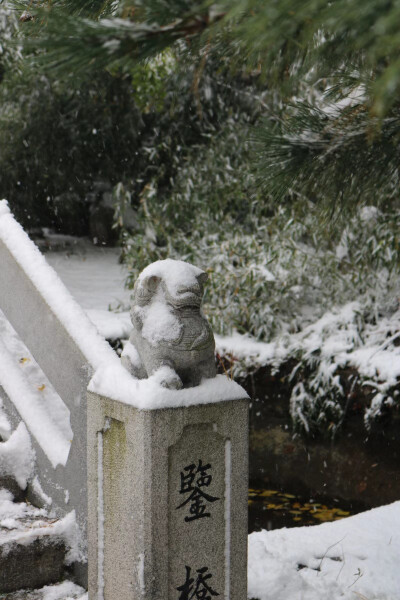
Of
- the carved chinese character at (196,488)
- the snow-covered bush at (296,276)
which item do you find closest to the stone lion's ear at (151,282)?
the carved chinese character at (196,488)

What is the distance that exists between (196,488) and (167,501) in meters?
0.13

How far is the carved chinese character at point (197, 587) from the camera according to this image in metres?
2.60

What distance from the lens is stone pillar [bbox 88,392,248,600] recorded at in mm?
2482

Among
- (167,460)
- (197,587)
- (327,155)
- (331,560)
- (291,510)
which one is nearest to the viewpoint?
(167,460)

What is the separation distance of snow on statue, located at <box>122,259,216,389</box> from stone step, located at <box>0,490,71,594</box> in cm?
97

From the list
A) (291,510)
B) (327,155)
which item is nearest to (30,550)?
(327,155)

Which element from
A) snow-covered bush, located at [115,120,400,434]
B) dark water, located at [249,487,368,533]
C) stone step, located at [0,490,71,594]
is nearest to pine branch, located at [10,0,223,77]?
stone step, located at [0,490,71,594]

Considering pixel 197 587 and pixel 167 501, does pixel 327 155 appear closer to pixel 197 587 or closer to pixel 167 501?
pixel 167 501

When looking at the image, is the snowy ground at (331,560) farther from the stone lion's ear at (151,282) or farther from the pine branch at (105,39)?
the pine branch at (105,39)

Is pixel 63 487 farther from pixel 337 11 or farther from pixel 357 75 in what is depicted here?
pixel 337 11

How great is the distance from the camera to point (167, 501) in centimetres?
252

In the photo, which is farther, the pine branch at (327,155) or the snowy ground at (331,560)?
the snowy ground at (331,560)

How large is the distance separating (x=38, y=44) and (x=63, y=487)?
240 centimetres

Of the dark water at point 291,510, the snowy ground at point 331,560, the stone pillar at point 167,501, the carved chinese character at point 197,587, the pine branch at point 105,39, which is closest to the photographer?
the pine branch at point 105,39
